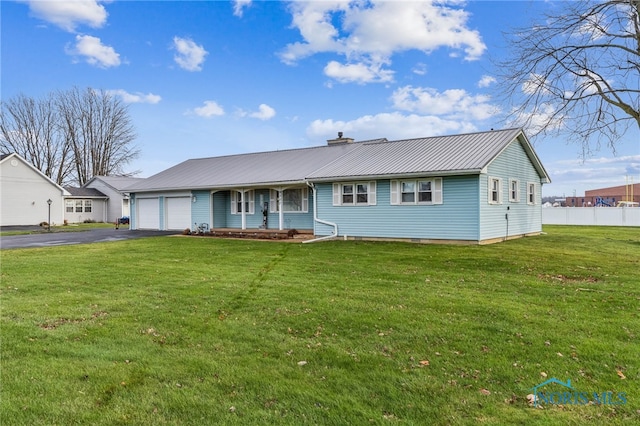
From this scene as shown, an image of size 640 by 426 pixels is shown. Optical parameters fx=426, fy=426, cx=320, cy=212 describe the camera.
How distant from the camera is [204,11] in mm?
15742

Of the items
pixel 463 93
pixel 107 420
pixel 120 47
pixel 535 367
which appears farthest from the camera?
pixel 120 47

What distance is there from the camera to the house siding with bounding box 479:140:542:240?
53.8ft

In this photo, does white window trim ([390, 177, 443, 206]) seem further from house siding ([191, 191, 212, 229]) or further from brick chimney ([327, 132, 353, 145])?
house siding ([191, 191, 212, 229])

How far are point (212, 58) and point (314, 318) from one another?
51.5ft

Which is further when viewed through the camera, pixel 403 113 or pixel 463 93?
pixel 403 113

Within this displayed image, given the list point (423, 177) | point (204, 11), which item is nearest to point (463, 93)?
point (423, 177)

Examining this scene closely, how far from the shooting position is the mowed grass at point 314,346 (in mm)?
3514

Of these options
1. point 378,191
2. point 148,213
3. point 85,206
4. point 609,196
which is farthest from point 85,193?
point 609,196

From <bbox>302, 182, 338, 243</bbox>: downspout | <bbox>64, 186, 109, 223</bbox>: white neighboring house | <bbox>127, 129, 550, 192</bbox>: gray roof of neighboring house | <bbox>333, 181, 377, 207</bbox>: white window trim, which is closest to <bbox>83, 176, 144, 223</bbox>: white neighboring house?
<bbox>64, 186, 109, 223</bbox>: white neighboring house

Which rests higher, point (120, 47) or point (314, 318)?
point (120, 47)

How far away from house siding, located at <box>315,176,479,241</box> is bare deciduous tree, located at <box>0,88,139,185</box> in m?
40.9

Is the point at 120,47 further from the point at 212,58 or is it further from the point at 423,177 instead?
the point at 423,177

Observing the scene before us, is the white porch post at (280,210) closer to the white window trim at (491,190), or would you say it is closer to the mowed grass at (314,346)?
the white window trim at (491,190)

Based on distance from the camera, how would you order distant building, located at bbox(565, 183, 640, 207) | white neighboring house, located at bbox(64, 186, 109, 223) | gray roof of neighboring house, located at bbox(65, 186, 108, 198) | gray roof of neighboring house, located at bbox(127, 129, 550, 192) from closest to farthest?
gray roof of neighboring house, located at bbox(127, 129, 550, 192)
white neighboring house, located at bbox(64, 186, 109, 223)
gray roof of neighboring house, located at bbox(65, 186, 108, 198)
distant building, located at bbox(565, 183, 640, 207)
